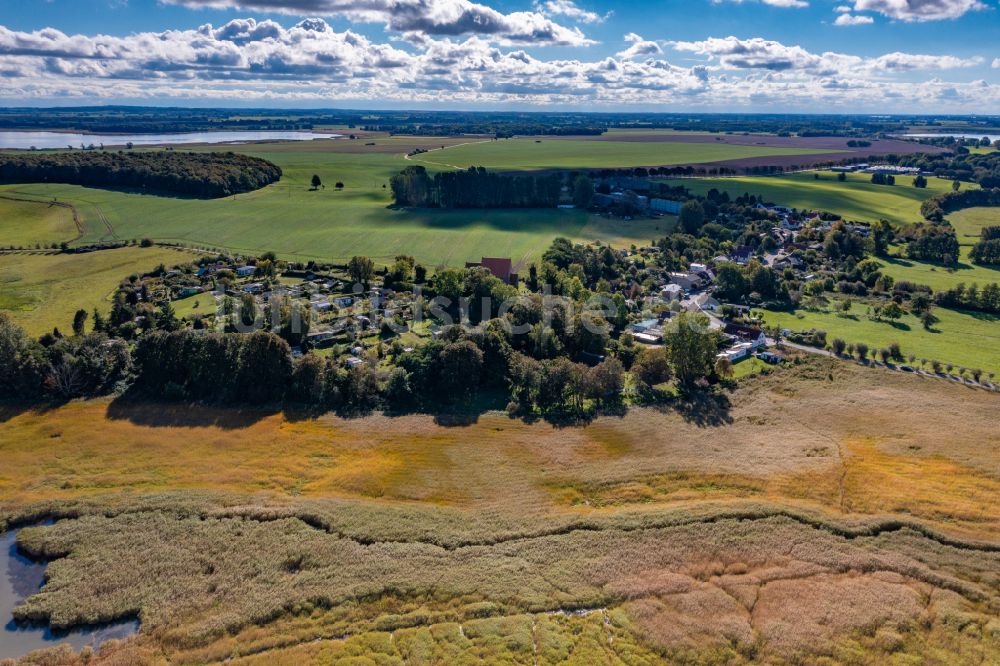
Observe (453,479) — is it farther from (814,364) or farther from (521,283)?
(521,283)

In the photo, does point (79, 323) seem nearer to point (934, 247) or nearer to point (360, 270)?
point (360, 270)

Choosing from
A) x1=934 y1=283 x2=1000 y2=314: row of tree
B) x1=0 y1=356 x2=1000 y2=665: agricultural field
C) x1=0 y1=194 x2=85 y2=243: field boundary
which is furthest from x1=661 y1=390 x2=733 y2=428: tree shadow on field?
x1=0 y1=194 x2=85 y2=243: field boundary

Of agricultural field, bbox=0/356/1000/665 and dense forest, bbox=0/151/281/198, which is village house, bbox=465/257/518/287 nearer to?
agricultural field, bbox=0/356/1000/665

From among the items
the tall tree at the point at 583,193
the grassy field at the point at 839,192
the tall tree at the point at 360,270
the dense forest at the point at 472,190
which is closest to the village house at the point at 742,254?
the grassy field at the point at 839,192

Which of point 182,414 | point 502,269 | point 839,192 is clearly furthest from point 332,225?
point 839,192

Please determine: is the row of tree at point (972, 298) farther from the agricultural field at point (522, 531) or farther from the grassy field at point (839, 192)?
the grassy field at point (839, 192)
